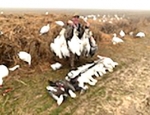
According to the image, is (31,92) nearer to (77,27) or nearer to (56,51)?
(56,51)

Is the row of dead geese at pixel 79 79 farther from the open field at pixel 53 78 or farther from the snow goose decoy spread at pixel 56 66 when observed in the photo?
the snow goose decoy spread at pixel 56 66

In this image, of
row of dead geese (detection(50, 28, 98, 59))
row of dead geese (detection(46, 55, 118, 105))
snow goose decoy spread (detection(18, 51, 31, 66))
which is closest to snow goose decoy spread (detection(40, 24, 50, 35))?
row of dead geese (detection(50, 28, 98, 59))

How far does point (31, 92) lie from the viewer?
21.1 ft

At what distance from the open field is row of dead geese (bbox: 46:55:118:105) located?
4.9 inches

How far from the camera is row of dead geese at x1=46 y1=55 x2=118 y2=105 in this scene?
6.24 m

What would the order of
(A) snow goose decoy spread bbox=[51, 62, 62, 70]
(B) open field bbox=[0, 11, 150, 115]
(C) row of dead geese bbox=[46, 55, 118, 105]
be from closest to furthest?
(B) open field bbox=[0, 11, 150, 115], (C) row of dead geese bbox=[46, 55, 118, 105], (A) snow goose decoy spread bbox=[51, 62, 62, 70]

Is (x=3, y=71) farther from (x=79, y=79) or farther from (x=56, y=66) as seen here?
(x=79, y=79)

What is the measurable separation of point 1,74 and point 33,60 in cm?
92

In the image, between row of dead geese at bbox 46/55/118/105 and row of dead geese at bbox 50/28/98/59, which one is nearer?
row of dead geese at bbox 46/55/118/105

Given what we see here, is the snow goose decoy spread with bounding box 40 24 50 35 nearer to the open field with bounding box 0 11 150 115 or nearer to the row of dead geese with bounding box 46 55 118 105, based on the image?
the open field with bounding box 0 11 150 115

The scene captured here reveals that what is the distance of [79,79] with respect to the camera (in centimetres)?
672

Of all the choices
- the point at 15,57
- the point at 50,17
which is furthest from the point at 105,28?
the point at 15,57

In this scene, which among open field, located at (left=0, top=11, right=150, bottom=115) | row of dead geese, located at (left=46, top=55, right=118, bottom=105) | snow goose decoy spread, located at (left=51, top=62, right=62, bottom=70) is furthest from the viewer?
snow goose decoy spread, located at (left=51, top=62, right=62, bottom=70)

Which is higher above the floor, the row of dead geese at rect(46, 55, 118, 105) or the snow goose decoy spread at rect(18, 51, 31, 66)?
the snow goose decoy spread at rect(18, 51, 31, 66)
